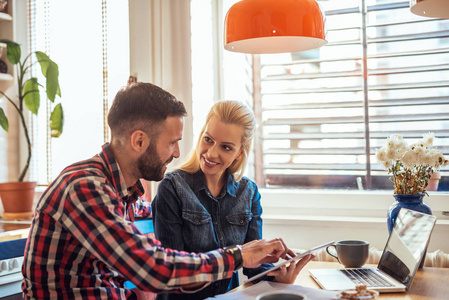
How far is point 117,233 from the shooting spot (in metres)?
1.16

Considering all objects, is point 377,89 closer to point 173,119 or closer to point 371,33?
point 371,33

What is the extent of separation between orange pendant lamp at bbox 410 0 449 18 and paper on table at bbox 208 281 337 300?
0.88 metres

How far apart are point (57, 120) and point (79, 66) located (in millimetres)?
345

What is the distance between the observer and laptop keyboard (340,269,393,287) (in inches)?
59.5

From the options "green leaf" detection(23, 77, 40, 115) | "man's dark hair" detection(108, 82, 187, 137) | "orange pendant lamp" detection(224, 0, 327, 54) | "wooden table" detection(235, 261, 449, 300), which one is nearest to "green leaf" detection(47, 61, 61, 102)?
"green leaf" detection(23, 77, 40, 115)

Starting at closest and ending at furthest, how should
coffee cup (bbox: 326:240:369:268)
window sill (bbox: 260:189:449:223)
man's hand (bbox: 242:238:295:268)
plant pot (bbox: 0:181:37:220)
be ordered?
man's hand (bbox: 242:238:295:268), coffee cup (bbox: 326:240:369:268), window sill (bbox: 260:189:449:223), plant pot (bbox: 0:181:37:220)

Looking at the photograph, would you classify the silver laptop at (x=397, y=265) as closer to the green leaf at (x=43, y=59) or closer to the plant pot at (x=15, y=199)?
the plant pot at (x=15, y=199)

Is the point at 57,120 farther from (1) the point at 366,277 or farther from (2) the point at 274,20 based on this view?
(1) the point at 366,277

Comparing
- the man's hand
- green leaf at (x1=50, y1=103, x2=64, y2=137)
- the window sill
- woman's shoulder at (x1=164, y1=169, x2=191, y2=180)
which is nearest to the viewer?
the man's hand

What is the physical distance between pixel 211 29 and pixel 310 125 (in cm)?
74

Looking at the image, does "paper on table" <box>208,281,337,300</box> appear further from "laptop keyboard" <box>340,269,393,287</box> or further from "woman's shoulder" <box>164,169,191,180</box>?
"woman's shoulder" <box>164,169,191,180</box>

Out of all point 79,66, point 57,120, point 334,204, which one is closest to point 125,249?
point 334,204

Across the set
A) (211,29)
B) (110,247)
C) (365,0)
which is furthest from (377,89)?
(110,247)

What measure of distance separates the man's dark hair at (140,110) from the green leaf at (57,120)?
1.74 meters
